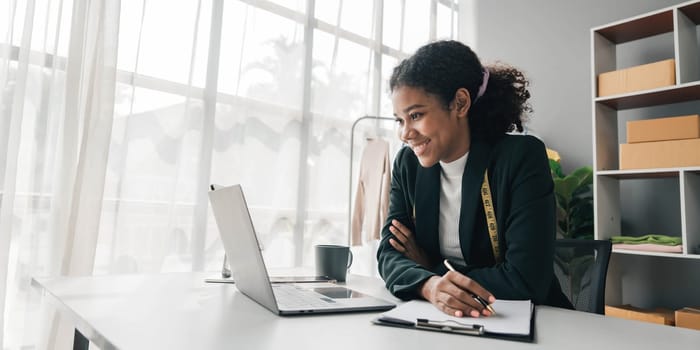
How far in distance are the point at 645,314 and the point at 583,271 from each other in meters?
1.33

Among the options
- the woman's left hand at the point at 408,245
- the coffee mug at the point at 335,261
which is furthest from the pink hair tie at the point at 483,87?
the coffee mug at the point at 335,261

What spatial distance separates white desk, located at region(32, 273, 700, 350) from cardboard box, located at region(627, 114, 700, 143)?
182cm

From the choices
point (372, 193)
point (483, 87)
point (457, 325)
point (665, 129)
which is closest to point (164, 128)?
point (372, 193)

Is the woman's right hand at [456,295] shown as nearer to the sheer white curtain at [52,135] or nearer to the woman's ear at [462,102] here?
the woman's ear at [462,102]

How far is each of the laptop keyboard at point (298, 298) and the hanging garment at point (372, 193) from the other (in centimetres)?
202

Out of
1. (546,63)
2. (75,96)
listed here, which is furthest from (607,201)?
(75,96)

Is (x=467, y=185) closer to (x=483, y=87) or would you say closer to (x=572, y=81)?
(x=483, y=87)

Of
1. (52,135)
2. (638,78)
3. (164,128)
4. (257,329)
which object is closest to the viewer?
(257,329)

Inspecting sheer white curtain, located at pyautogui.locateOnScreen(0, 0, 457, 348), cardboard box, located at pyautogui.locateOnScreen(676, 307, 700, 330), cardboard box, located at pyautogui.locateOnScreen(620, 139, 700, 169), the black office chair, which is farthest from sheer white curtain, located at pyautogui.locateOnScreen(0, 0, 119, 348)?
cardboard box, located at pyautogui.locateOnScreen(676, 307, 700, 330)

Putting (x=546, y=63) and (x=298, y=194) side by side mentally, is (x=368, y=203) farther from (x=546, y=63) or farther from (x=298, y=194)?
(x=546, y=63)

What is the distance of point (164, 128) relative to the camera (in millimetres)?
2260

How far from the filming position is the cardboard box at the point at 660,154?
216cm

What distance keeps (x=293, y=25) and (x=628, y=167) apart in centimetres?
201

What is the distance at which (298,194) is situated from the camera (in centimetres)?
284
